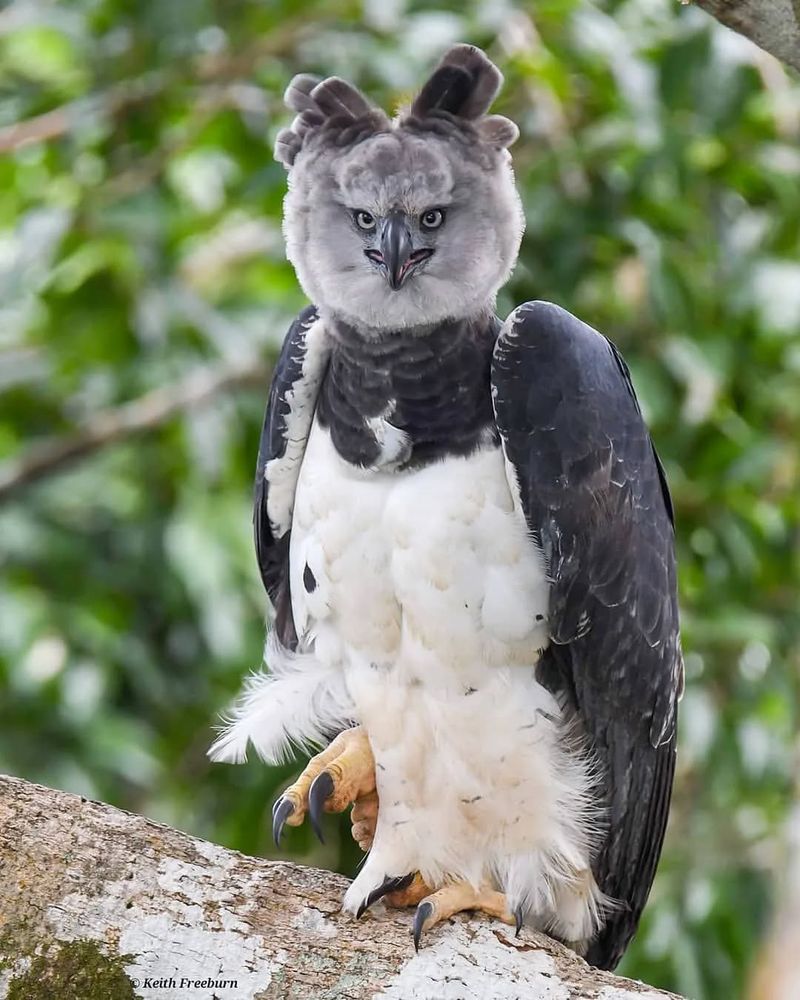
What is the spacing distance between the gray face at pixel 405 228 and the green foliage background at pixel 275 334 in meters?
1.01

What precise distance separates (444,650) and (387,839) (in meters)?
0.44

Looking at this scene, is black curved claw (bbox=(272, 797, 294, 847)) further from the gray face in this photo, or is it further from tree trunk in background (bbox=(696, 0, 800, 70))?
tree trunk in background (bbox=(696, 0, 800, 70))

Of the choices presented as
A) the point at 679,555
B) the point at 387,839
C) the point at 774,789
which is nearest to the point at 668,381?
the point at 679,555

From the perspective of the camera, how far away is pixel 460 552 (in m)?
2.74

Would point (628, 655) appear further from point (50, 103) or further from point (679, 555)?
point (50, 103)

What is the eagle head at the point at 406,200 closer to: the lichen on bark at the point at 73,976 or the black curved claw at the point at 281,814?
the black curved claw at the point at 281,814

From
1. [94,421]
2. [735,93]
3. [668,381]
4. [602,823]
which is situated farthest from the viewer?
[94,421]

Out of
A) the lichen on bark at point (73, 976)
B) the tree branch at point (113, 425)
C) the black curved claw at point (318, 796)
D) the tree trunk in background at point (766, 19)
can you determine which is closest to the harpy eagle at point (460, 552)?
the black curved claw at point (318, 796)

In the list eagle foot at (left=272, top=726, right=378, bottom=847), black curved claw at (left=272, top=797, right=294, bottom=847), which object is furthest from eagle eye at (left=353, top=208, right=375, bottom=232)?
black curved claw at (left=272, top=797, right=294, bottom=847)

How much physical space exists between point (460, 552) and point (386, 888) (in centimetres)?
66

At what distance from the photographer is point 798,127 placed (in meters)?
4.46

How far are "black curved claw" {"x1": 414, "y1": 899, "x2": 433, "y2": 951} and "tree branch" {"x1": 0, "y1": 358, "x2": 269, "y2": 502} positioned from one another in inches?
88.7

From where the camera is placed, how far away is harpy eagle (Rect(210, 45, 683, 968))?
2756 millimetres

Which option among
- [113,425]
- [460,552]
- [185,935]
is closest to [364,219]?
[460,552]
